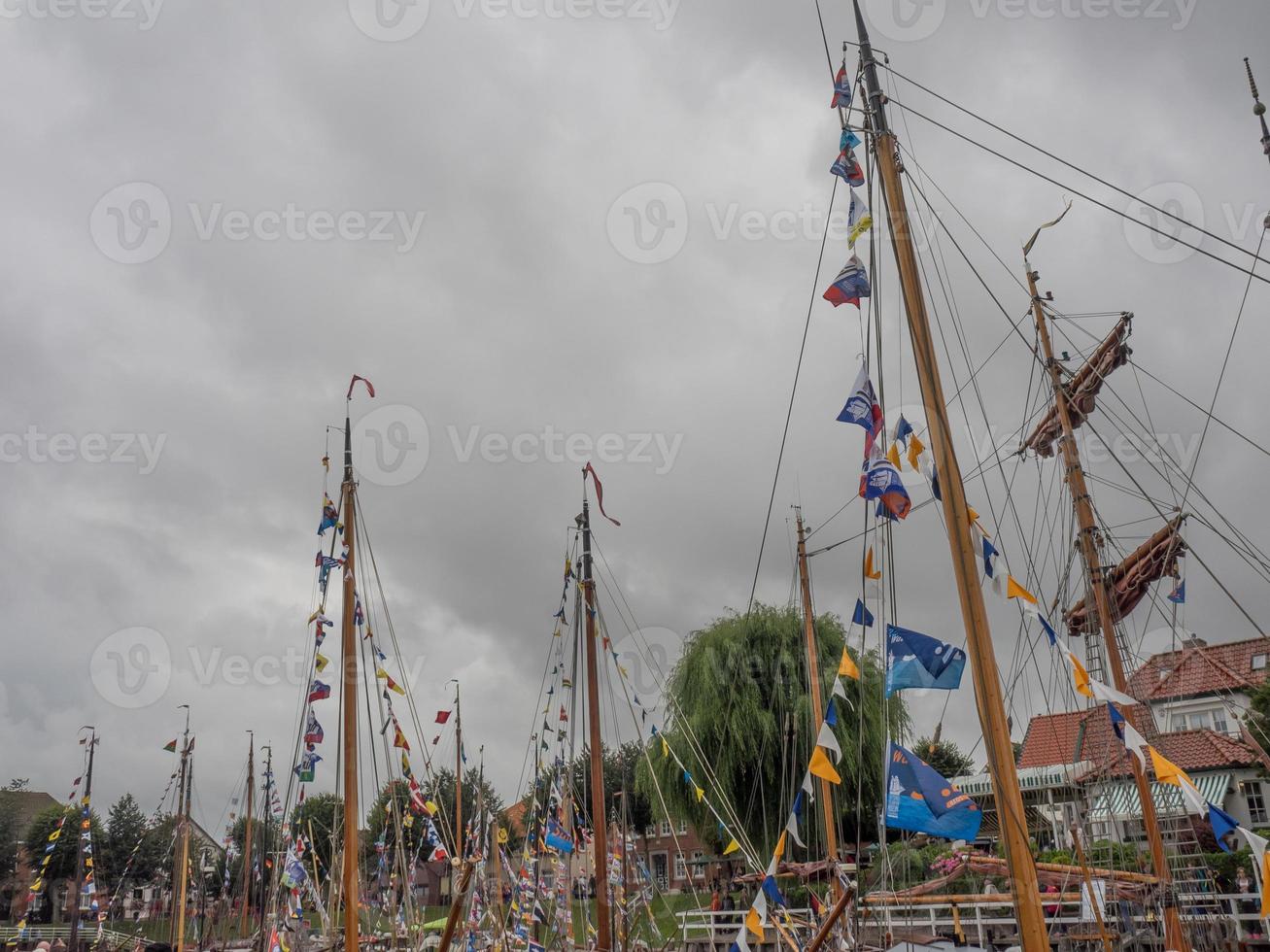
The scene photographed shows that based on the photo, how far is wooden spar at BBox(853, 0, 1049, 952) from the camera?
24.9 ft

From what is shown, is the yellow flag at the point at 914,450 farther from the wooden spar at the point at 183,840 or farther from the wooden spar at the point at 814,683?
the wooden spar at the point at 183,840

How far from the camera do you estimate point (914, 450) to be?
1025 cm

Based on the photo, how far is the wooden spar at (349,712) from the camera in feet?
50.9

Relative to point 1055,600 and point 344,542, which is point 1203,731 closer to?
point 1055,600

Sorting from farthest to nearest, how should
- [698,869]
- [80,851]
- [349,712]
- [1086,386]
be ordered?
[698,869] < [80,851] < [1086,386] < [349,712]

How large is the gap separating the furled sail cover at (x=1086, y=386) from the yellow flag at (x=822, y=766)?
12478 millimetres

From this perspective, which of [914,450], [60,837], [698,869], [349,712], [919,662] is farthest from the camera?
[698,869]

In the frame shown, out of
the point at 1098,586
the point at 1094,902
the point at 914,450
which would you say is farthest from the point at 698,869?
the point at 914,450

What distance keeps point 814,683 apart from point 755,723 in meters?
12.9

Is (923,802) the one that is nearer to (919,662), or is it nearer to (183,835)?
(919,662)

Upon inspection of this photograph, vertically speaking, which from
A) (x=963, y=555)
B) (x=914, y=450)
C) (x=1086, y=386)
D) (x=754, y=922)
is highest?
(x=1086, y=386)

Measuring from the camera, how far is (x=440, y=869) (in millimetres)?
64375

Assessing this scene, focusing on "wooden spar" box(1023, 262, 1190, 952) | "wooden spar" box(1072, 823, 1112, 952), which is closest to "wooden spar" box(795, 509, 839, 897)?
"wooden spar" box(1072, 823, 1112, 952)

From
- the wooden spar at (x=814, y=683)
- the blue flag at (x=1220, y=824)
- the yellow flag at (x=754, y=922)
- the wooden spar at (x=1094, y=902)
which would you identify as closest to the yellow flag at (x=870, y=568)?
the yellow flag at (x=754, y=922)
